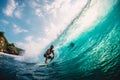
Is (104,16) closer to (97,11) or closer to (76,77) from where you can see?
(97,11)

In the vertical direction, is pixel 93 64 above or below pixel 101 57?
below

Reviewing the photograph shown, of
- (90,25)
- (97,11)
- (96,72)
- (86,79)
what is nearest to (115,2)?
(97,11)

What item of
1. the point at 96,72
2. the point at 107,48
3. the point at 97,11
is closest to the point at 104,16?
the point at 97,11

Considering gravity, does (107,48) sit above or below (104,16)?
below

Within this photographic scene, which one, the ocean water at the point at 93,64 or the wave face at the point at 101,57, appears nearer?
the ocean water at the point at 93,64

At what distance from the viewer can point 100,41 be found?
10.2 m

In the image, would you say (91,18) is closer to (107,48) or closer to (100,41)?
(100,41)

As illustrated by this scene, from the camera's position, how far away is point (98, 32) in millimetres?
11492

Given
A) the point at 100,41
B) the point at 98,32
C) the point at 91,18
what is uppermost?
the point at 91,18

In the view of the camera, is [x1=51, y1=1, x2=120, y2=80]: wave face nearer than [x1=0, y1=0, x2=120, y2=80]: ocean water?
No

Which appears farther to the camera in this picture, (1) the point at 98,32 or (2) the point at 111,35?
(1) the point at 98,32

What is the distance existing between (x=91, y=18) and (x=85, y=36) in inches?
65.9

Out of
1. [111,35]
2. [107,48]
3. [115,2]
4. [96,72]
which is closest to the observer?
[96,72]

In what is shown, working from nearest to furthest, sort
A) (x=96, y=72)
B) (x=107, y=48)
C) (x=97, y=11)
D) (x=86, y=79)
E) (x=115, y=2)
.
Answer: (x=86, y=79) → (x=96, y=72) → (x=107, y=48) → (x=115, y=2) → (x=97, y=11)
